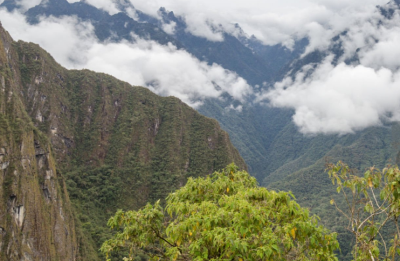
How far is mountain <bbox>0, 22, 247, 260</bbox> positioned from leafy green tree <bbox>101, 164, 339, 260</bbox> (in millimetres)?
48421

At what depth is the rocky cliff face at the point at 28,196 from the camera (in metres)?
48.6

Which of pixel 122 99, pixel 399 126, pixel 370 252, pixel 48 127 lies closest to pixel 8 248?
pixel 48 127

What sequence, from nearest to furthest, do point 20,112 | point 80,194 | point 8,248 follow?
point 8,248 < point 20,112 < point 80,194

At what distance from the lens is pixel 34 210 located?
177 ft

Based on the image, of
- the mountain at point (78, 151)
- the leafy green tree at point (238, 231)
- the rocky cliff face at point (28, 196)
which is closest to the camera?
the leafy green tree at point (238, 231)

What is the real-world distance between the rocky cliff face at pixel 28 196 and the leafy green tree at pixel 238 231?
4835cm

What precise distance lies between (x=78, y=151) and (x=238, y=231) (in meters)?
94.3

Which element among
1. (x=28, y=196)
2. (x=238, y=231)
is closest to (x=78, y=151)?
(x=28, y=196)

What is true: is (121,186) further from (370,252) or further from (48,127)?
(370,252)

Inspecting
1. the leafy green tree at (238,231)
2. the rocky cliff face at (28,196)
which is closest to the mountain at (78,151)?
the rocky cliff face at (28,196)

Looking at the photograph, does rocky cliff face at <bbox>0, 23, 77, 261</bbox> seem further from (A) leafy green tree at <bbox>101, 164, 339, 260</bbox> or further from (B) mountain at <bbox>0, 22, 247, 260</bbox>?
(A) leafy green tree at <bbox>101, 164, 339, 260</bbox>

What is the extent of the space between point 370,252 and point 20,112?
65272mm

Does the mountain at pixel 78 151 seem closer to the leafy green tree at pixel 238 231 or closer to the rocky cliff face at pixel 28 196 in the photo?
the rocky cliff face at pixel 28 196

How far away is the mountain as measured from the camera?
52562mm
